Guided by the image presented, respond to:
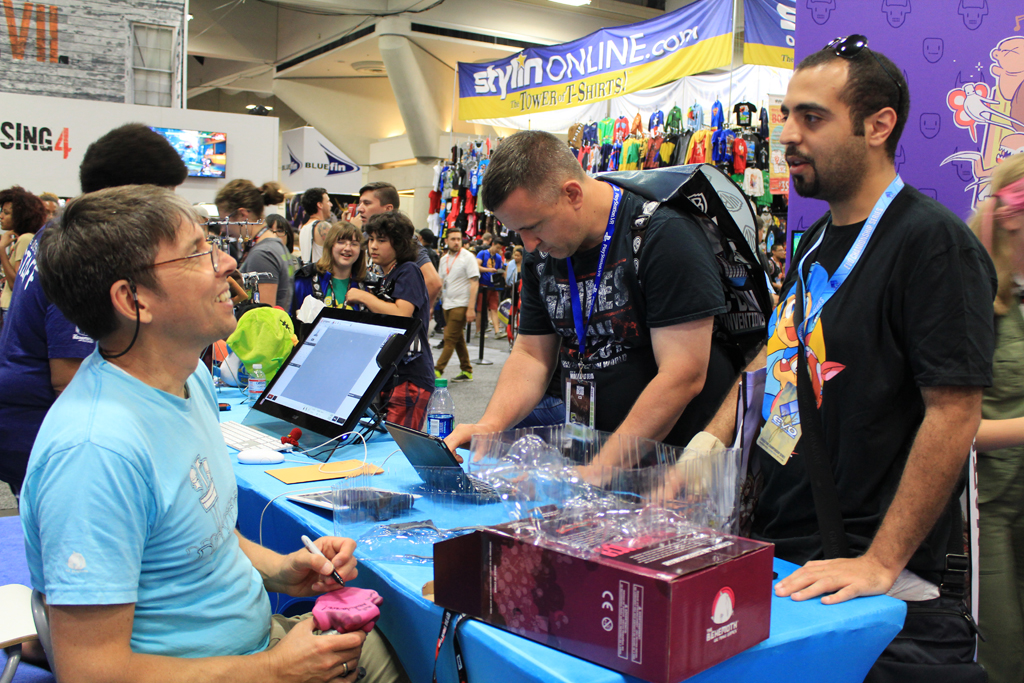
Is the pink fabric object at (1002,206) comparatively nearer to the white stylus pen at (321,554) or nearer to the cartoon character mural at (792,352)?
the cartoon character mural at (792,352)

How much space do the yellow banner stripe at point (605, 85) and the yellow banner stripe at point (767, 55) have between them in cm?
39

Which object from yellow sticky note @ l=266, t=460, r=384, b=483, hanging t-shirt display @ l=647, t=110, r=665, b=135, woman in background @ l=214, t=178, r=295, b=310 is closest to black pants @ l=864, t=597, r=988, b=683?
yellow sticky note @ l=266, t=460, r=384, b=483

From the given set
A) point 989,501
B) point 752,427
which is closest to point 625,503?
point 752,427

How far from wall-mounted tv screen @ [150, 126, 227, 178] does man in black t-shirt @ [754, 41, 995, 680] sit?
27.2ft

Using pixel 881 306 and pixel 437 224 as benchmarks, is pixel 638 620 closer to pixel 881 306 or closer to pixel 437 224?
pixel 881 306

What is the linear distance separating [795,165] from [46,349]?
1954mm

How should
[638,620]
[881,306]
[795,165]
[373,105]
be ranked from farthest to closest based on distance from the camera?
[373,105] < [795,165] < [881,306] < [638,620]

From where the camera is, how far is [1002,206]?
1841 mm

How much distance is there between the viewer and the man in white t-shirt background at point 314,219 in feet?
18.7

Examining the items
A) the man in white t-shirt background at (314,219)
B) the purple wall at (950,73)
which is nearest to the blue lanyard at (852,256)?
the purple wall at (950,73)

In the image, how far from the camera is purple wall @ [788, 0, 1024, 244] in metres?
2.75

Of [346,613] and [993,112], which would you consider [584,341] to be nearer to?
[346,613]

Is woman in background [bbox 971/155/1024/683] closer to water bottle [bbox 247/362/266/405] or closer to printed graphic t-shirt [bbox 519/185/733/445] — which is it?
printed graphic t-shirt [bbox 519/185/733/445]

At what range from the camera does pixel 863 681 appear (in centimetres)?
130
